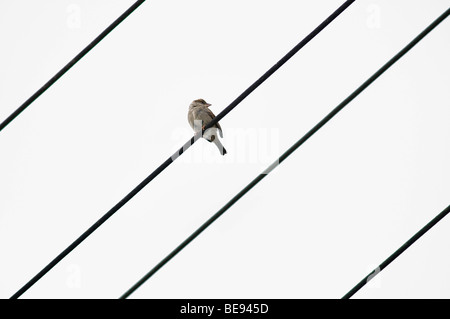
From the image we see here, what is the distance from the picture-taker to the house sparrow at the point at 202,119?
8420 millimetres

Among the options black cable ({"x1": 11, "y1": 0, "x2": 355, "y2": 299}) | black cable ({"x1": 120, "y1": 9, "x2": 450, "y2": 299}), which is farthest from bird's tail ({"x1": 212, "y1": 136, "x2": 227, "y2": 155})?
black cable ({"x1": 120, "y1": 9, "x2": 450, "y2": 299})

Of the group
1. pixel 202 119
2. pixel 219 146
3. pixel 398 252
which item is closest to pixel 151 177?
pixel 398 252

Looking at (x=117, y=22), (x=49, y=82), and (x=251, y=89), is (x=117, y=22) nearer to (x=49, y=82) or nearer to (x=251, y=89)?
(x=49, y=82)

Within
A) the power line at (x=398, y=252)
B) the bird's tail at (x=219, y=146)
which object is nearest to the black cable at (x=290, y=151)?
the power line at (x=398, y=252)

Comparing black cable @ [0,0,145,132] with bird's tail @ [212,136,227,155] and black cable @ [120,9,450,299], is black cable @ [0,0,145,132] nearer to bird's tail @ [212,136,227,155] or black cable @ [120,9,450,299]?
black cable @ [120,9,450,299]

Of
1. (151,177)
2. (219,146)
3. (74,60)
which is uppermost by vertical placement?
(219,146)

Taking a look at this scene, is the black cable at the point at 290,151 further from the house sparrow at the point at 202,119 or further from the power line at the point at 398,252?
the house sparrow at the point at 202,119

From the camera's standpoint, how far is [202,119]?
8.42m

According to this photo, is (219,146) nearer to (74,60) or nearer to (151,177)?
(74,60)

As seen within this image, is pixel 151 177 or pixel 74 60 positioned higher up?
pixel 74 60
